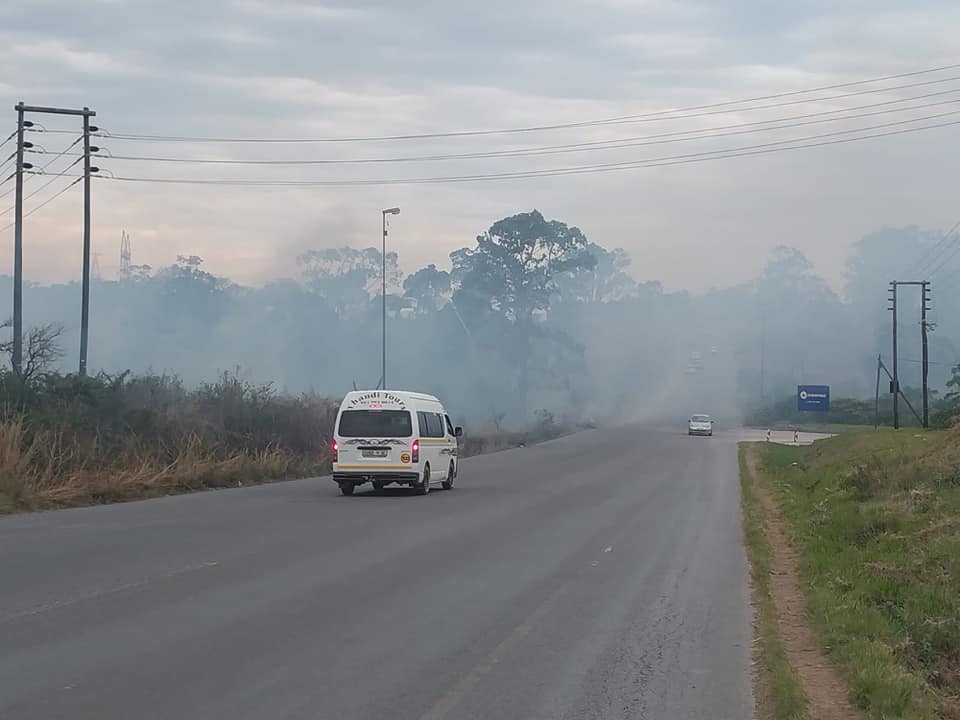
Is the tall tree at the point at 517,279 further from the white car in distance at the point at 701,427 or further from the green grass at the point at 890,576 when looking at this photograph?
the green grass at the point at 890,576

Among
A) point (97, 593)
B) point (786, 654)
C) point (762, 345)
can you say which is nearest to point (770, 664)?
point (786, 654)

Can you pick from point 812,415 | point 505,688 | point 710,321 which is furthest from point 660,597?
point 710,321

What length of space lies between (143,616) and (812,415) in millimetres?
95005

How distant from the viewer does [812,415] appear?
100938 millimetres

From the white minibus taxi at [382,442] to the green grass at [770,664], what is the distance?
1099 centimetres

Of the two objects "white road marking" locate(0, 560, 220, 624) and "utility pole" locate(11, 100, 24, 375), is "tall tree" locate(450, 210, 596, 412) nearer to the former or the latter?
"utility pole" locate(11, 100, 24, 375)

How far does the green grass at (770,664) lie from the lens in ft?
25.4

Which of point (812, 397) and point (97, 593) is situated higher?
point (812, 397)

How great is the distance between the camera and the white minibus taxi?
26.8m

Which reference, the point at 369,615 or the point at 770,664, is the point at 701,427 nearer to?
the point at 369,615

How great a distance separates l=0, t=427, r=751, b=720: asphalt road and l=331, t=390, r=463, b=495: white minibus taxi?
14.5 ft

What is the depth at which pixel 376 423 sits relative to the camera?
27.2 m

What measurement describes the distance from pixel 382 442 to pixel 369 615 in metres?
15.9

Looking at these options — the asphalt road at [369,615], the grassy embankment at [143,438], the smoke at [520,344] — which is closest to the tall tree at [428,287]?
the smoke at [520,344]
